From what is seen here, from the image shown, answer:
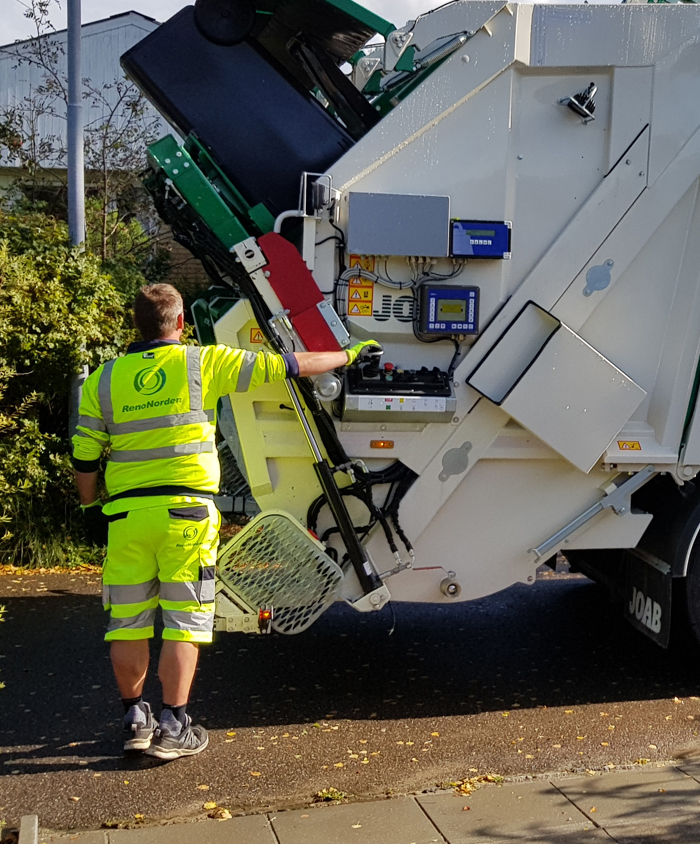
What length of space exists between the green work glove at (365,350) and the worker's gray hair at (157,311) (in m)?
0.67

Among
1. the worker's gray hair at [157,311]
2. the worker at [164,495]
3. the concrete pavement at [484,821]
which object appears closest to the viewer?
the concrete pavement at [484,821]

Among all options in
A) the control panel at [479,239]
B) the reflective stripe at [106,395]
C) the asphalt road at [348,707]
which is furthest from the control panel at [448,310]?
the asphalt road at [348,707]

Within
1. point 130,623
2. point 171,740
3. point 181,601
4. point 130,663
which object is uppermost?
point 181,601

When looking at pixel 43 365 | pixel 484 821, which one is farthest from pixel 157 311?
pixel 43 365

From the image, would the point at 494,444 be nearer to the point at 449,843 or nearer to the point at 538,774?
the point at 538,774

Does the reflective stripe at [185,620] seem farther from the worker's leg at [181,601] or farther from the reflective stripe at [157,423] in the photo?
the reflective stripe at [157,423]

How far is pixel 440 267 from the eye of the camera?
143 inches

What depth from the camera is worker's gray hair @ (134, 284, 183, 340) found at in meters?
3.40

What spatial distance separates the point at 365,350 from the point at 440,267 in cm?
46

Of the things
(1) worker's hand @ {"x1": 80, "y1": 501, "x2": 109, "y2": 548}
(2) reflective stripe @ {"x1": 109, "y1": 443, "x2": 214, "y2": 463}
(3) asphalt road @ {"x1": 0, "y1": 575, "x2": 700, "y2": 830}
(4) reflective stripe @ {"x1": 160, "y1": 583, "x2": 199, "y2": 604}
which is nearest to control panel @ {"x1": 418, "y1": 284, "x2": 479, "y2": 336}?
(2) reflective stripe @ {"x1": 109, "y1": 443, "x2": 214, "y2": 463}

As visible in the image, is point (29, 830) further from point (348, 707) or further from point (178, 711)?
point (348, 707)

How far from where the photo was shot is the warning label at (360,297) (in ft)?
11.8

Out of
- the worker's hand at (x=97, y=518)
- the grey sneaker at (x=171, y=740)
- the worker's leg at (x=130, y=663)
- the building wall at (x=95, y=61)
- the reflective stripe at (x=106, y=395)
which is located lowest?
the grey sneaker at (x=171, y=740)

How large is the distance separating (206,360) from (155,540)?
2.22ft
